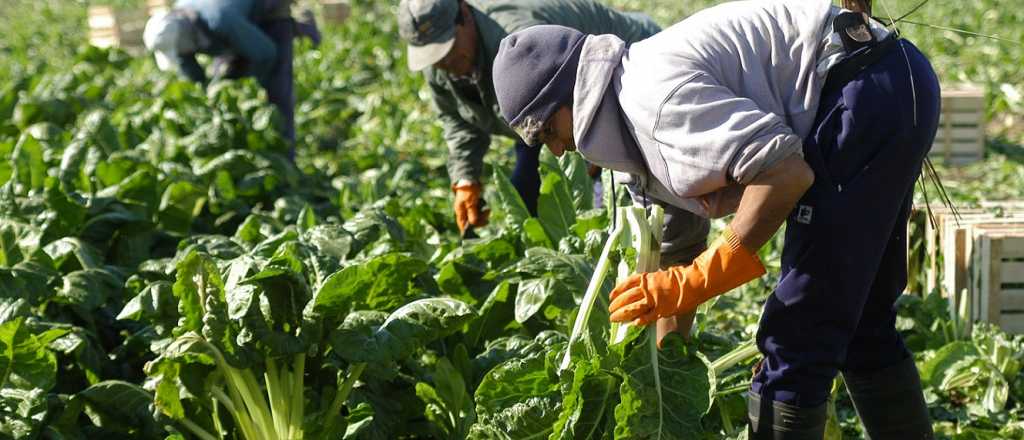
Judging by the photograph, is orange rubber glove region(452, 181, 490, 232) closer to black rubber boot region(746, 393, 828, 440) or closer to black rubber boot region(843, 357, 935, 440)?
black rubber boot region(843, 357, 935, 440)

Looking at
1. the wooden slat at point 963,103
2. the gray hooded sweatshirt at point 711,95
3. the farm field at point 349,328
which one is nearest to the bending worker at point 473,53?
the farm field at point 349,328

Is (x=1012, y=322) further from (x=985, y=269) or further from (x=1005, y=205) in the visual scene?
(x=1005, y=205)

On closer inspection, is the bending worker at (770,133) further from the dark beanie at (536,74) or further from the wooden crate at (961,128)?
the wooden crate at (961,128)

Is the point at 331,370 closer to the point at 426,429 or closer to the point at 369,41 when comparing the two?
the point at 426,429

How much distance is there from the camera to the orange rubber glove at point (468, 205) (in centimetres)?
512

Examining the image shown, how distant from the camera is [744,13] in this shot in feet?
9.04

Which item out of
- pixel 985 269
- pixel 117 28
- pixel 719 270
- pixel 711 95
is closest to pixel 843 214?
pixel 719 270

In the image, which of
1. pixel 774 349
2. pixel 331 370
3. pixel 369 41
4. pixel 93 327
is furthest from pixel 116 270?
pixel 369 41

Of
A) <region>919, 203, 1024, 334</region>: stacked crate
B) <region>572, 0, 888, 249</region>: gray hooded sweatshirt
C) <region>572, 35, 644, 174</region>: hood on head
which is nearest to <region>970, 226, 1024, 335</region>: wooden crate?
<region>919, 203, 1024, 334</region>: stacked crate

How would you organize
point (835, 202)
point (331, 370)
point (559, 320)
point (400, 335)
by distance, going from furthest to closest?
point (559, 320) → point (331, 370) → point (400, 335) → point (835, 202)

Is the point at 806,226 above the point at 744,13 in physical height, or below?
below

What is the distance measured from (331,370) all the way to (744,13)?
163 centimetres

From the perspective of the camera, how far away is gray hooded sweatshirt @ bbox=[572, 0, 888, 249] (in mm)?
2510

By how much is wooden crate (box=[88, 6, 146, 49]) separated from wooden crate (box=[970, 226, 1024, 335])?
36.4ft
